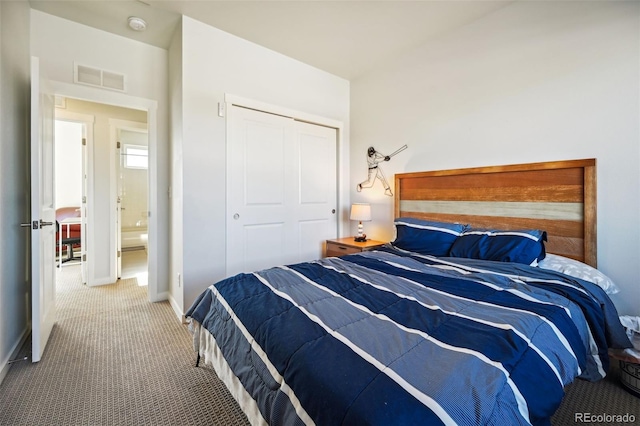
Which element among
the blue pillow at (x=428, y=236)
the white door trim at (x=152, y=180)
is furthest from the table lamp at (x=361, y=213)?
the white door trim at (x=152, y=180)

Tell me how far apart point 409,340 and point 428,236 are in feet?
5.27

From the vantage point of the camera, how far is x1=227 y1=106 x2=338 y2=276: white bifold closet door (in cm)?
292

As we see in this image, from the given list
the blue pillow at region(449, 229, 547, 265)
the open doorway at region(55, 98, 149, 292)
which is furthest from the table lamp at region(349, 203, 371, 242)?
the open doorway at region(55, 98, 149, 292)

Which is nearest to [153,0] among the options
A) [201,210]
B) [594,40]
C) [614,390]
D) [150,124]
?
[150,124]

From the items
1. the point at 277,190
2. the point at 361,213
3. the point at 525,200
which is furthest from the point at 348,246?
the point at 525,200

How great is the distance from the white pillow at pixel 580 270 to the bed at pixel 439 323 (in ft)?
0.05

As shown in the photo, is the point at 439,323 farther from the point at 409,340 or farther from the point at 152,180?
the point at 152,180

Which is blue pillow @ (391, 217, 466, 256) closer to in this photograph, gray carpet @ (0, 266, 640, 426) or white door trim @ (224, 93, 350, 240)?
gray carpet @ (0, 266, 640, 426)

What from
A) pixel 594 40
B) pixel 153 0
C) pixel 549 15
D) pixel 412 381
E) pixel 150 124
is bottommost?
pixel 412 381

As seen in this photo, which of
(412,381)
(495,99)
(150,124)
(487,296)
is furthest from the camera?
(150,124)

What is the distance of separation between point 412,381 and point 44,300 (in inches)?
105

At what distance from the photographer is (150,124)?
119 inches

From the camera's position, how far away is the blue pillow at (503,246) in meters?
1.93

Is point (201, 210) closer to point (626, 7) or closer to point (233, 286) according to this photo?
point (233, 286)
